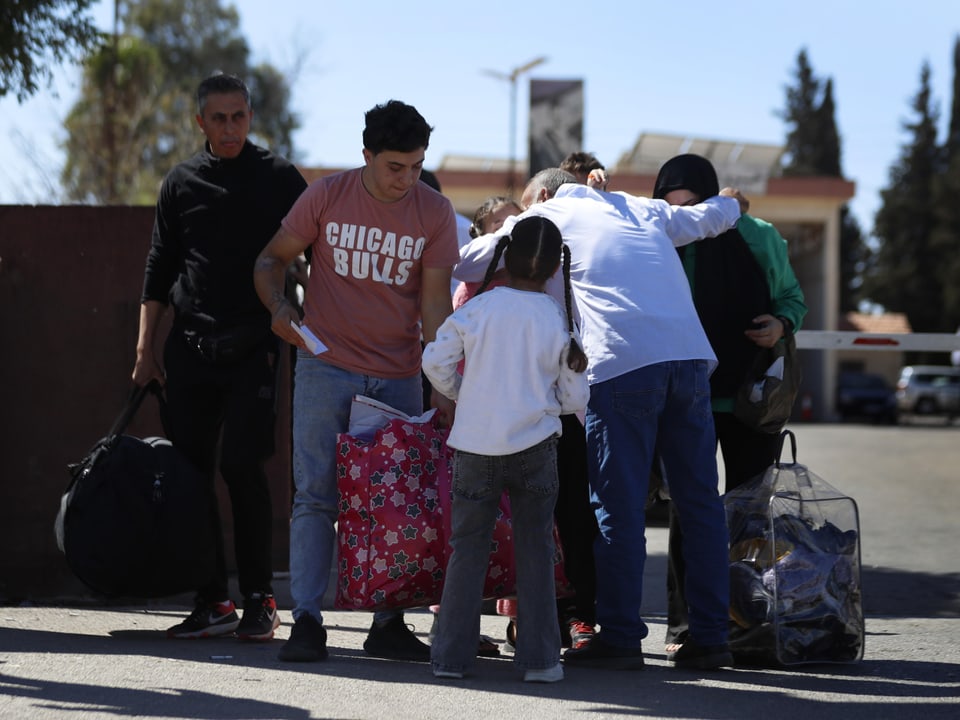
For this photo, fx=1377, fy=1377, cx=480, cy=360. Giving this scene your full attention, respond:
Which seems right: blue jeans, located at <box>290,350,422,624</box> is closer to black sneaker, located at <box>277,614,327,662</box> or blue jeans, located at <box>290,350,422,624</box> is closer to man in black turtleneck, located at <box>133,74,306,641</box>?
black sneaker, located at <box>277,614,327,662</box>

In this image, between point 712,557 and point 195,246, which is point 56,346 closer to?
point 195,246

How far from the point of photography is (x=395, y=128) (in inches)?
192

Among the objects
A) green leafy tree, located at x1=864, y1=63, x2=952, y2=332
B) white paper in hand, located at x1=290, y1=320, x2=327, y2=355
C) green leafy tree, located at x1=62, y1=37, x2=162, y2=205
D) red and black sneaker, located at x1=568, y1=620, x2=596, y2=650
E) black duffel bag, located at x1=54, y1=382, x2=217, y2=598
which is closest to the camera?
white paper in hand, located at x1=290, y1=320, x2=327, y2=355

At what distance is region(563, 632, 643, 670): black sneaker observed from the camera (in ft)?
16.4

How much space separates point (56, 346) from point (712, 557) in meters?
3.63

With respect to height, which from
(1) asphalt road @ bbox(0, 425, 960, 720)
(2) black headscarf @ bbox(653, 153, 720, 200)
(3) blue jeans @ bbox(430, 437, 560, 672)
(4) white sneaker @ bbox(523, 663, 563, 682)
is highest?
(2) black headscarf @ bbox(653, 153, 720, 200)

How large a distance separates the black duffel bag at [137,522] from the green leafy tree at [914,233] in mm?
68034

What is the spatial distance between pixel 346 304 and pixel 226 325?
593 mm

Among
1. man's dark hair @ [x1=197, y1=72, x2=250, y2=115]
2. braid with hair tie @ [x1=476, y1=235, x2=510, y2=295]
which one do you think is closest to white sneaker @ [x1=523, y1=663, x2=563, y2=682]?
braid with hair tie @ [x1=476, y1=235, x2=510, y2=295]

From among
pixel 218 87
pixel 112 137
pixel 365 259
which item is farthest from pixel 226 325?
pixel 112 137

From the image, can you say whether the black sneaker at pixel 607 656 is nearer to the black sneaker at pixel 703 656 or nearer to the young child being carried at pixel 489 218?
the black sneaker at pixel 703 656

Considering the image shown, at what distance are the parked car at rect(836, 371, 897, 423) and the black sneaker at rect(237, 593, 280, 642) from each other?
37.9 metres

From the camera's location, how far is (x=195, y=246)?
546 cm

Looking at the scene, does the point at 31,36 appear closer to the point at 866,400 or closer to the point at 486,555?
the point at 486,555
